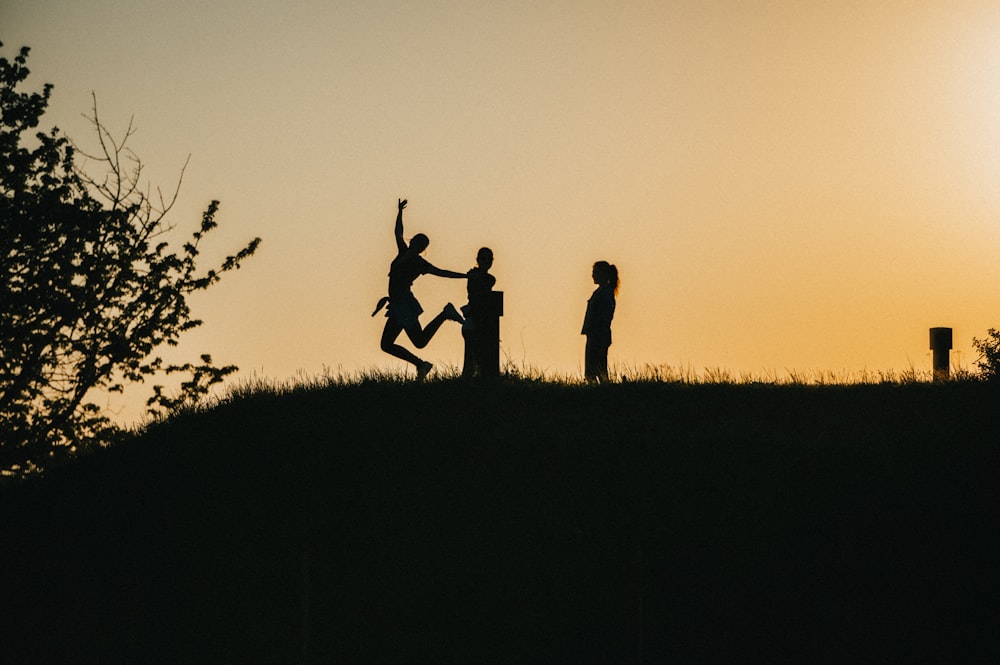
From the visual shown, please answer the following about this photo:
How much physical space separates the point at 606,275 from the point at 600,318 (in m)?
0.77

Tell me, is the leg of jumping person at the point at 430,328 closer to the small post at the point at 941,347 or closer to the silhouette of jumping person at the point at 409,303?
the silhouette of jumping person at the point at 409,303

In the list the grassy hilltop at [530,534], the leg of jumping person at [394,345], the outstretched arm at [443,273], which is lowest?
the grassy hilltop at [530,534]

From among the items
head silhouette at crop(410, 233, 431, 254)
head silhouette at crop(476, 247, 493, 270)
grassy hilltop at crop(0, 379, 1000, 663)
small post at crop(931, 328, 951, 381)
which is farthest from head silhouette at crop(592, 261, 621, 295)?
small post at crop(931, 328, 951, 381)

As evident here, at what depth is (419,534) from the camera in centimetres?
1467

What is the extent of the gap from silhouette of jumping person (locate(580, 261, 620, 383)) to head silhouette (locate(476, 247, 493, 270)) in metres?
1.97

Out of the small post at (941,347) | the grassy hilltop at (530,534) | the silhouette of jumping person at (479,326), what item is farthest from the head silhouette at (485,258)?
the small post at (941,347)

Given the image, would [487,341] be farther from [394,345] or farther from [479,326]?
[394,345]

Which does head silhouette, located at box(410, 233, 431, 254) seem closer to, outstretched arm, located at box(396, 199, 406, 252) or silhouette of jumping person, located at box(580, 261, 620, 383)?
outstretched arm, located at box(396, 199, 406, 252)

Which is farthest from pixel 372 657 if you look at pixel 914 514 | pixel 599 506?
pixel 914 514

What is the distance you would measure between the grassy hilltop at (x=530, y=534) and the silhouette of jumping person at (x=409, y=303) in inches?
42.9

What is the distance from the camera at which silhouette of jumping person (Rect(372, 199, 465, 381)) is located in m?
18.7

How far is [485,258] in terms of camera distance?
19281 mm

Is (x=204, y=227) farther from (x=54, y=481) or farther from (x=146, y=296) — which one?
(x=54, y=481)

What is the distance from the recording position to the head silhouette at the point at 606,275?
19.9 metres
